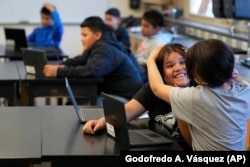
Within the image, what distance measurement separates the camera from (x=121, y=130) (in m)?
1.93

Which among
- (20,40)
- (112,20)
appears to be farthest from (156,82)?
(112,20)

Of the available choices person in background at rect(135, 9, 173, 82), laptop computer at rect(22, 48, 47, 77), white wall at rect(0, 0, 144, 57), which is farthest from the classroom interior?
person in background at rect(135, 9, 173, 82)

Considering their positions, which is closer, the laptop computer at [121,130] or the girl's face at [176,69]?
the laptop computer at [121,130]

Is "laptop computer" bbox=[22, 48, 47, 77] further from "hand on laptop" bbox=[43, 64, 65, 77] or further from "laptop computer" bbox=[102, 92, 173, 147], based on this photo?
"laptop computer" bbox=[102, 92, 173, 147]

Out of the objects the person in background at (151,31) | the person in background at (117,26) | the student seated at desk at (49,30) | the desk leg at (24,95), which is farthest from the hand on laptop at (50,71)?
the person in background at (117,26)

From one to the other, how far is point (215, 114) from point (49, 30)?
434 cm

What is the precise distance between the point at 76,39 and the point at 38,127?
5496 mm

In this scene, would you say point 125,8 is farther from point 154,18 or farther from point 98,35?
point 98,35

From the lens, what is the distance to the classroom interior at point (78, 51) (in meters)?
1.87

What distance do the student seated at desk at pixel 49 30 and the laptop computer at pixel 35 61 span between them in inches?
77.1

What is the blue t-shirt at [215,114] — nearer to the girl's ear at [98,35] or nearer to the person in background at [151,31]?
the girl's ear at [98,35]

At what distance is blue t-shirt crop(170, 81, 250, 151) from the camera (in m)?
1.83

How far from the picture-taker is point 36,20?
7.43 m

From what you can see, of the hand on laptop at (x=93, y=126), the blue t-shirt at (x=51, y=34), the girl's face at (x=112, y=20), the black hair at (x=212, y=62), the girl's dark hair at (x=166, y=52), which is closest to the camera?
the black hair at (x=212, y=62)
